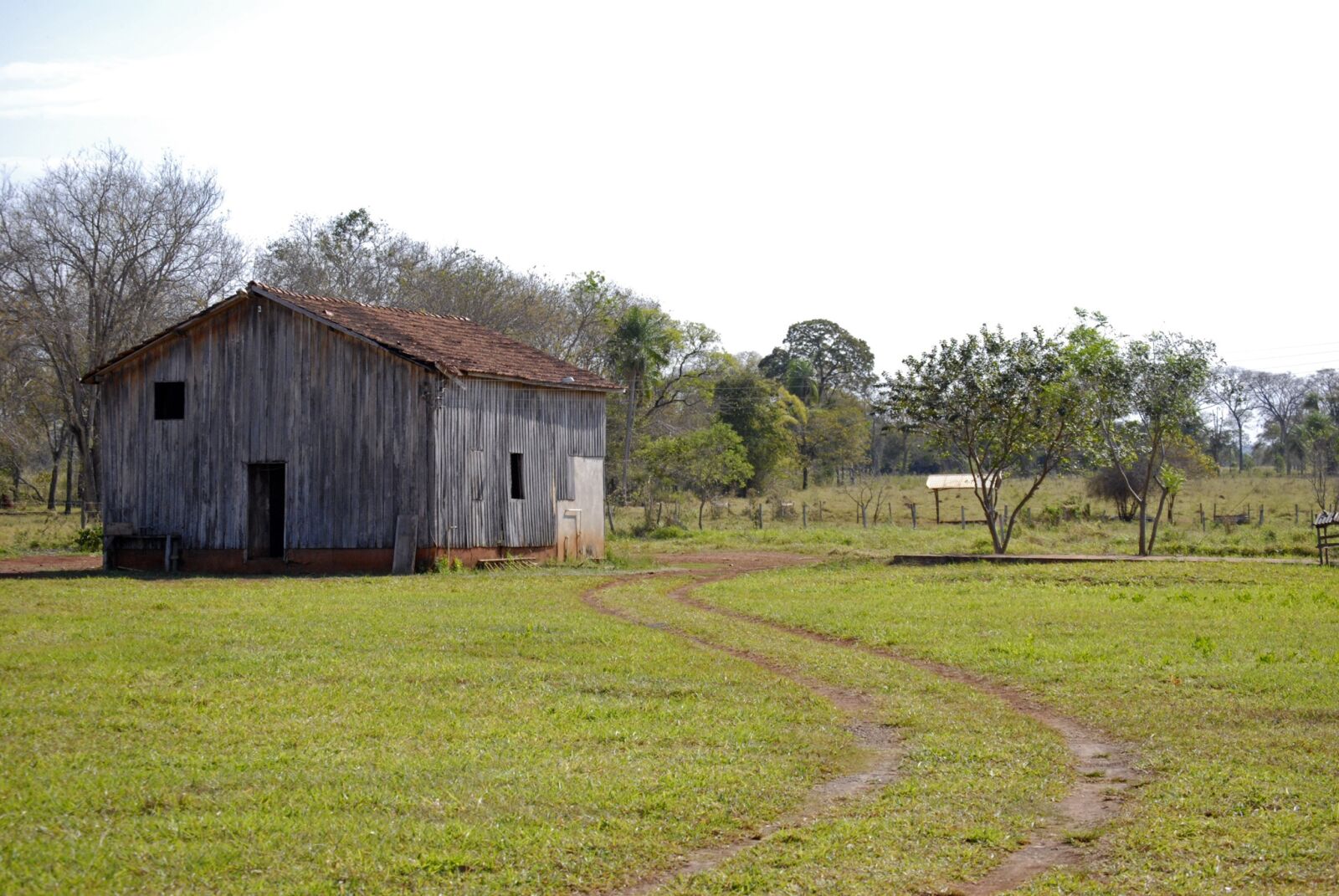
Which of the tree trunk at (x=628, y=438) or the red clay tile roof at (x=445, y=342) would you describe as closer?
the red clay tile roof at (x=445, y=342)

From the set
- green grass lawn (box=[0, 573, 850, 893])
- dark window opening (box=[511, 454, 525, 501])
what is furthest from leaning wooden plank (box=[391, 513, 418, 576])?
green grass lawn (box=[0, 573, 850, 893])

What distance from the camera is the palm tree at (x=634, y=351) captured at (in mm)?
52812

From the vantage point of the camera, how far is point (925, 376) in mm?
36000

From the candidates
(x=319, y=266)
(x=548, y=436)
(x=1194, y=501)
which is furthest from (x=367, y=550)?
(x=1194, y=501)

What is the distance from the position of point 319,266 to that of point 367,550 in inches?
1364

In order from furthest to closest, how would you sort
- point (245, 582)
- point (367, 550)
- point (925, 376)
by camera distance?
point (925, 376) < point (367, 550) < point (245, 582)

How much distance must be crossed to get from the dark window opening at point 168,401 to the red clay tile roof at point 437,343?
3.50 ft

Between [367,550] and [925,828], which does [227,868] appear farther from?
[367,550]

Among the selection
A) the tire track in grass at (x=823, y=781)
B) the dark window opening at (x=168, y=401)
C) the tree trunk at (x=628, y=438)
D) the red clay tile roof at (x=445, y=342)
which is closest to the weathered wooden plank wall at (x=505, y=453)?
the red clay tile roof at (x=445, y=342)

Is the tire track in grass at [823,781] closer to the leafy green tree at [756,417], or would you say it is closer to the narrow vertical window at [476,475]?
the narrow vertical window at [476,475]

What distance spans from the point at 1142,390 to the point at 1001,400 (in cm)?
495

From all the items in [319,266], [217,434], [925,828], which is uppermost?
[319,266]

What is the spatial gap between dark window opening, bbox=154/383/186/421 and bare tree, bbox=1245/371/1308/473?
98831mm

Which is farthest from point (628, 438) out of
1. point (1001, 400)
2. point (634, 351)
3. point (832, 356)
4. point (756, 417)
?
point (832, 356)
